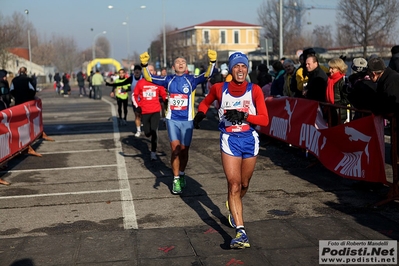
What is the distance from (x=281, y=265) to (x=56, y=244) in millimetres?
2436

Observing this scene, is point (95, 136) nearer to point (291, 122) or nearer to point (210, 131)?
point (210, 131)

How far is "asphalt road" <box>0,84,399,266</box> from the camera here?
228 inches

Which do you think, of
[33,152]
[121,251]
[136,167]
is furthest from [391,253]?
[33,152]

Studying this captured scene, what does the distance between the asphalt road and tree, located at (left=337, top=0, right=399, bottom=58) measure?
26.9m

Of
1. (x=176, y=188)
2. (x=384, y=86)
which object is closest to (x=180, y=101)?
(x=176, y=188)

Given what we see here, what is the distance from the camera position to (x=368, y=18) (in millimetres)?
36906

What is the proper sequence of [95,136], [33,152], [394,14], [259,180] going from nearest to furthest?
[259,180], [33,152], [95,136], [394,14]

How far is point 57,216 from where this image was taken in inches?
293

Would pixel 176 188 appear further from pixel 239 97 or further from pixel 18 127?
pixel 18 127

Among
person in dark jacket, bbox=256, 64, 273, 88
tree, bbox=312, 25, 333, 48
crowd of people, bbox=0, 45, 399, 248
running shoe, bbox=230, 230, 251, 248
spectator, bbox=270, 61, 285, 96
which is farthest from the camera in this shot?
tree, bbox=312, 25, 333, 48

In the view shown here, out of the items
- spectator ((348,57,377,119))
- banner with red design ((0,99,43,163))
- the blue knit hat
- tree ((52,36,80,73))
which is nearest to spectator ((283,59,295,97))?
spectator ((348,57,377,119))

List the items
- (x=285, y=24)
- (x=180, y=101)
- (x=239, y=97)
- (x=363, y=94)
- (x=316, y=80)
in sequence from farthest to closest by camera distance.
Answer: (x=285, y=24) < (x=316, y=80) < (x=180, y=101) < (x=363, y=94) < (x=239, y=97)

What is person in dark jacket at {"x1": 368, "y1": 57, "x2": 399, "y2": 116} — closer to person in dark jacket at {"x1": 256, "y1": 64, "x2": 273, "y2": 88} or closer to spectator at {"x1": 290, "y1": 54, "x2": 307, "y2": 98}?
spectator at {"x1": 290, "y1": 54, "x2": 307, "y2": 98}

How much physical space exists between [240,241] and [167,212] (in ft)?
6.18
